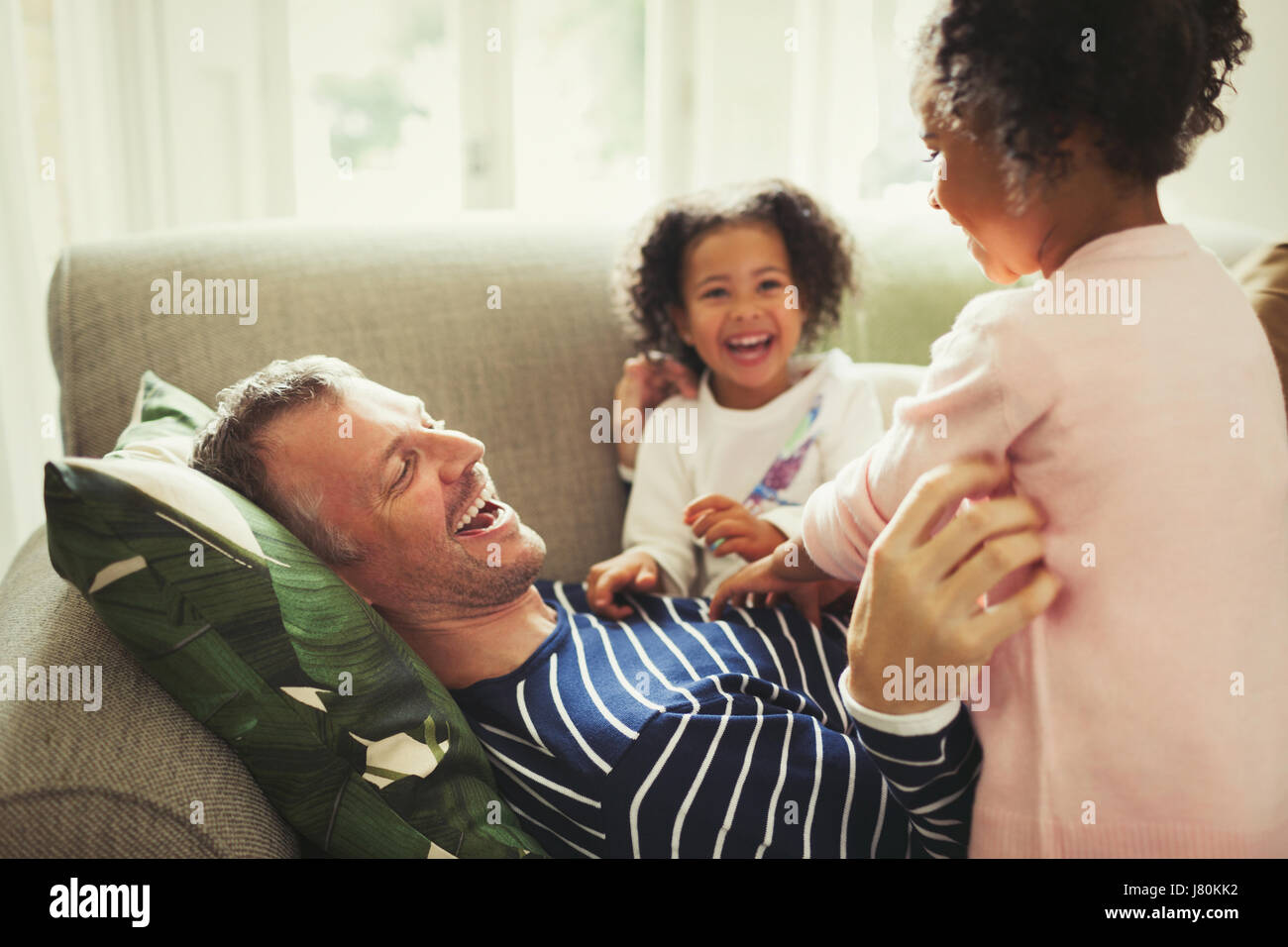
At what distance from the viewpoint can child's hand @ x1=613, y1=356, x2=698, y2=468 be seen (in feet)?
5.12

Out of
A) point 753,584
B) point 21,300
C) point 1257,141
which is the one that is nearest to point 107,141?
point 21,300

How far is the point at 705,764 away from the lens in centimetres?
93

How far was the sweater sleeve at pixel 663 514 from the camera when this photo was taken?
1.45 metres

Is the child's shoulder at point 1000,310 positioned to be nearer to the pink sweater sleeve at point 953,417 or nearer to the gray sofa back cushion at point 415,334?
the pink sweater sleeve at point 953,417

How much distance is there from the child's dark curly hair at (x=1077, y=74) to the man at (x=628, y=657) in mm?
284

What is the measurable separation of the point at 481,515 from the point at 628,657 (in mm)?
234

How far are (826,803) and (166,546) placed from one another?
2.10 feet

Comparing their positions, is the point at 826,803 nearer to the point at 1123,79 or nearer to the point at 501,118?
the point at 1123,79

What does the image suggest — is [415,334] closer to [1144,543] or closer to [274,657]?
[274,657]

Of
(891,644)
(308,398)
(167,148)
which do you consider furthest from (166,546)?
(167,148)

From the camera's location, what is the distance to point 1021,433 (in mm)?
828

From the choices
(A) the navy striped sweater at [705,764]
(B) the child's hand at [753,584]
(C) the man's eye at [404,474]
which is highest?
(C) the man's eye at [404,474]

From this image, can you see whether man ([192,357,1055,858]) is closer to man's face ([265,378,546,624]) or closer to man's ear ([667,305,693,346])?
man's face ([265,378,546,624])

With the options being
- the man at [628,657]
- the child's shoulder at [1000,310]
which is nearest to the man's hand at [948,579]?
the man at [628,657]
